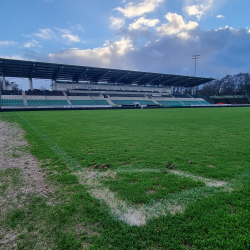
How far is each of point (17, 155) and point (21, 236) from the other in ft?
12.6

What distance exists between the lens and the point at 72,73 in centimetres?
4422

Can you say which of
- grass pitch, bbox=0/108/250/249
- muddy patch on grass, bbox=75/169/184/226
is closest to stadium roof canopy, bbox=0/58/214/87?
grass pitch, bbox=0/108/250/249

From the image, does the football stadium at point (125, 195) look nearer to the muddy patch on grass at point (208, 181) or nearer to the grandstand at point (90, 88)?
the muddy patch on grass at point (208, 181)

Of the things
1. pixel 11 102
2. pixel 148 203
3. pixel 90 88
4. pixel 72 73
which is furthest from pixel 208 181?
pixel 90 88

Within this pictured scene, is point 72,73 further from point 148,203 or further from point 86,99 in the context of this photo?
point 148,203

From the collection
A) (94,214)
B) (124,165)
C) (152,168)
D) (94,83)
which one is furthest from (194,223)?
(94,83)

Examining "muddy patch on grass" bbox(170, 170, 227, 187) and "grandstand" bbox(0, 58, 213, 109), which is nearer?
"muddy patch on grass" bbox(170, 170, 227, 187)

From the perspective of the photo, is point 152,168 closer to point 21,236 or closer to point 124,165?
point 124,165

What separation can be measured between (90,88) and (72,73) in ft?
28.5

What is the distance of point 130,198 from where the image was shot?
277cm

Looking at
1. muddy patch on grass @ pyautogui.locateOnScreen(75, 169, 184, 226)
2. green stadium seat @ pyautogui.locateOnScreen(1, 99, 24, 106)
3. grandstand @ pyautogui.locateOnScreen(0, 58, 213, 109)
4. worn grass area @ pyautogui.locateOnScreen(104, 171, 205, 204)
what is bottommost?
muddy patch on grass @ pyautogui.locateOnScreen(75, 169, 184, 226)

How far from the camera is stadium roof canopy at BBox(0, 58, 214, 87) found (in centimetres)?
3675

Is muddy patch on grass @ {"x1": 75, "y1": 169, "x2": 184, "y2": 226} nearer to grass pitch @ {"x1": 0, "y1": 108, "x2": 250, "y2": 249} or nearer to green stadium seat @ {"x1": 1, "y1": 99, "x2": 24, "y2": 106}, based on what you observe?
grass pitch @ {"x1": 0, "y1": 108, "x2": 250, "y2": 249}

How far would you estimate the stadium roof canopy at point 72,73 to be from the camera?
3675 cm
